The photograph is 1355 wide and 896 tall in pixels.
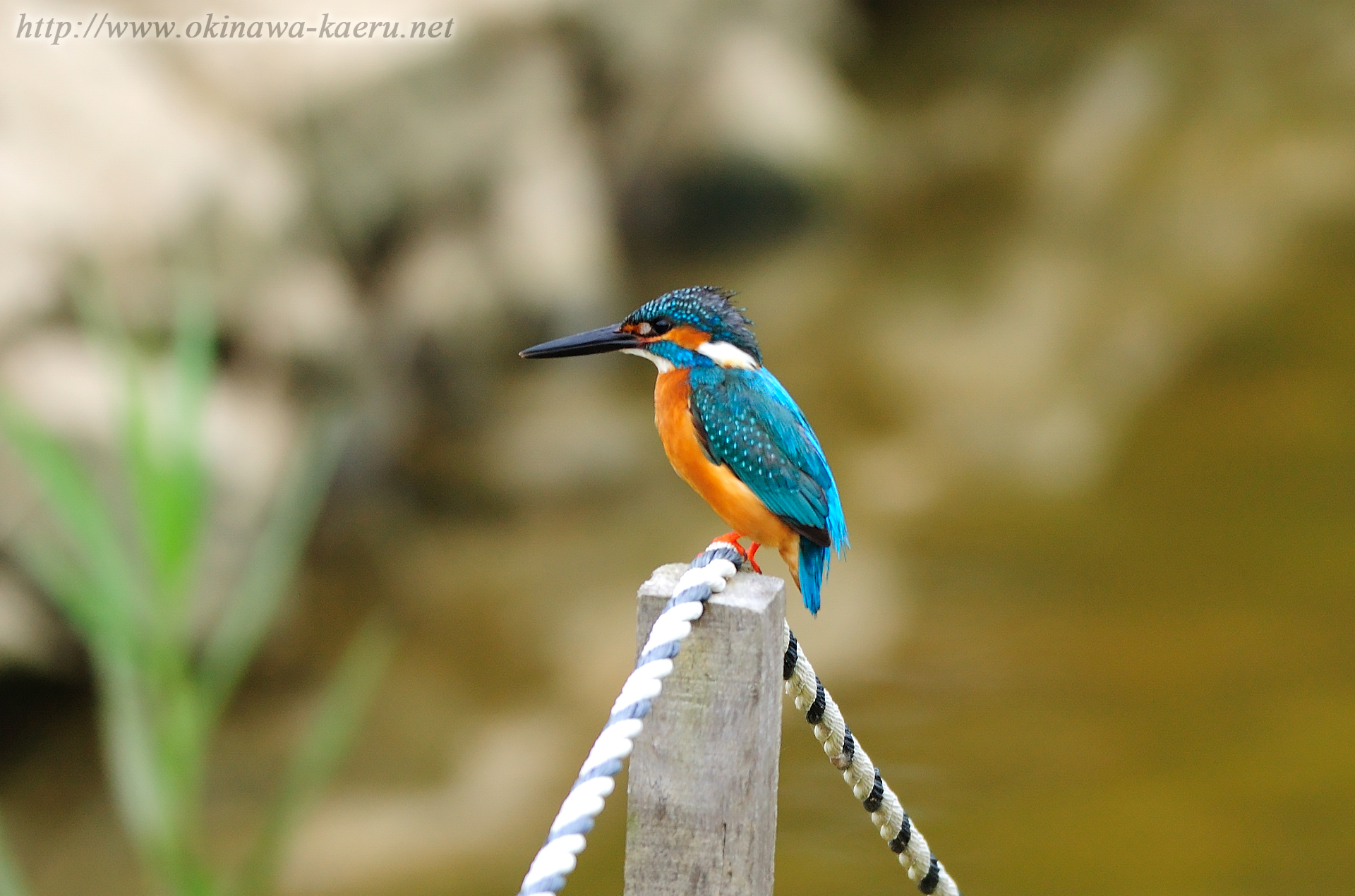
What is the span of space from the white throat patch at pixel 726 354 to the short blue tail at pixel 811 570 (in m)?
0.24

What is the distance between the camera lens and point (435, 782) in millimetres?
3830

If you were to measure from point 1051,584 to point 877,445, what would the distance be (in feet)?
4.35

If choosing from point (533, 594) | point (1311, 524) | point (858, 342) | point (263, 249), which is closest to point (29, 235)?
point (263, 249)

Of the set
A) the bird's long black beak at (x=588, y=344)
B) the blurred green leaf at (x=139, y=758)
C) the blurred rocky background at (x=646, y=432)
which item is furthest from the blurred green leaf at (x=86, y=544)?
the blurred rocky background at (x=646, y=432)

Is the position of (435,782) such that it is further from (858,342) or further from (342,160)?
(858,342)

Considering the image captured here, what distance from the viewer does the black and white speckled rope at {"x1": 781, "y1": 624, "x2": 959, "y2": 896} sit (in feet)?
4.79

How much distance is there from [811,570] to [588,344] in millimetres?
408

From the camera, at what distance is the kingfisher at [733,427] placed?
66.3 inches

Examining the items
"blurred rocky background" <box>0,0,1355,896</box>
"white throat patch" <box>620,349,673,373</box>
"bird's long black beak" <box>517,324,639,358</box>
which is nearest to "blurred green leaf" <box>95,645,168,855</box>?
"bird's long black beak" <box>517,324,639,358</box>

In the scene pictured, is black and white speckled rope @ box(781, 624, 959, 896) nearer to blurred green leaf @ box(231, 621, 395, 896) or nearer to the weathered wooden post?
the weathered wooden post

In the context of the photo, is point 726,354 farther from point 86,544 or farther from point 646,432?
point 646,432

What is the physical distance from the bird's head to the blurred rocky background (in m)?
2.03

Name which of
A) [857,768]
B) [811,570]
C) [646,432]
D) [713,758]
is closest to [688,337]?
[811,570]

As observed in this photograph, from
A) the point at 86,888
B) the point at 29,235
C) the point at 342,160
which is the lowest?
the point at 86,888
